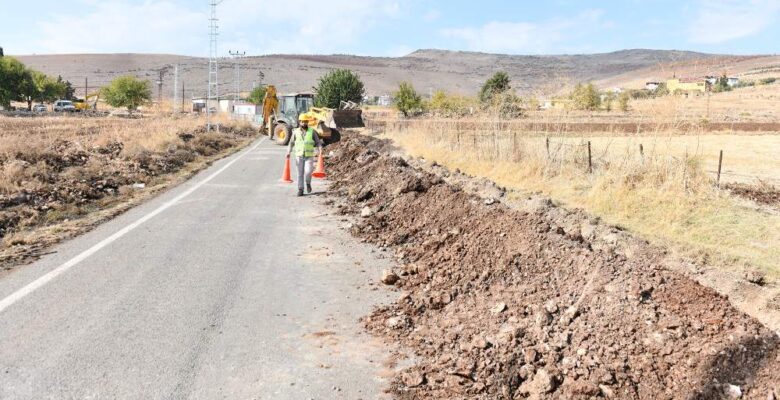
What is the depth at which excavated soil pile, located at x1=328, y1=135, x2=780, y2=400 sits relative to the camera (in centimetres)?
388

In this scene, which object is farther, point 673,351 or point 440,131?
point 440,131

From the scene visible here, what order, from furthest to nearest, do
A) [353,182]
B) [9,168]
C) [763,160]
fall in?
[763,160] < [353,182] < [9,168]

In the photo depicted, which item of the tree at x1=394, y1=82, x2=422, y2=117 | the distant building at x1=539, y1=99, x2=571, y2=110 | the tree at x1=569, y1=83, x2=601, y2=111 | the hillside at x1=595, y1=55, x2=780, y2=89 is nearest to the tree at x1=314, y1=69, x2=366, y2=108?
the tree at x1=394, y1=82, x2=422, y2=117

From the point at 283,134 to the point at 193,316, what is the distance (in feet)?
94.9

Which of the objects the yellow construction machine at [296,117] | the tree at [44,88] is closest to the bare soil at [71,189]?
the yellow construction machine at [296,117]

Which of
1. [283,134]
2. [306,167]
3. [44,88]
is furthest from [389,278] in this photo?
[44,88]

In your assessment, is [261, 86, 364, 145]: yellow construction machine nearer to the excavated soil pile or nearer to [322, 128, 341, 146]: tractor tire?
[322, 128, 341, 146]: tractor tire

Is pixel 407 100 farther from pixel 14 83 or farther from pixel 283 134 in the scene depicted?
pixel 283 134

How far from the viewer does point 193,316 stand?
567 cm

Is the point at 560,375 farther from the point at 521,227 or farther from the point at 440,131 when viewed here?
the point at 440,131

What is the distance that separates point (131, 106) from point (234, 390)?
320ft

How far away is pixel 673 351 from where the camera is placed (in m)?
4.11

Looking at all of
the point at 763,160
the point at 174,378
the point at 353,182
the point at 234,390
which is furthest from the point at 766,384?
the point at 763,160

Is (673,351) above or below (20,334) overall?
above
